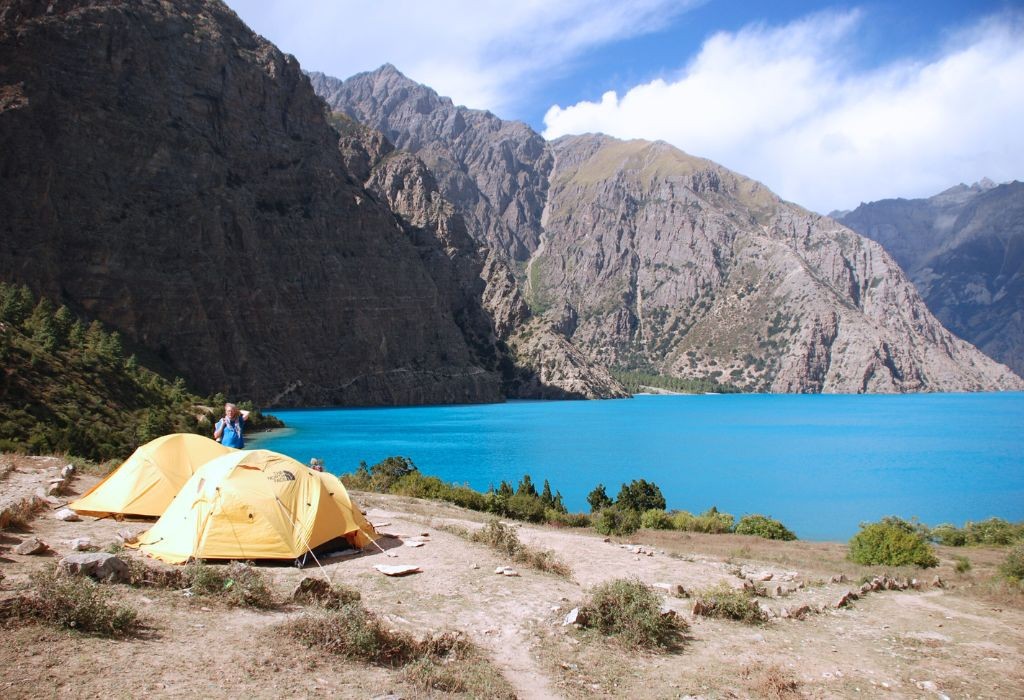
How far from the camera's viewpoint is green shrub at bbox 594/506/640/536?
78.5 feet

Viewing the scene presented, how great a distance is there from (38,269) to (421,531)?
3598 inches

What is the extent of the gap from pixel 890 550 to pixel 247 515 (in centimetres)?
1799

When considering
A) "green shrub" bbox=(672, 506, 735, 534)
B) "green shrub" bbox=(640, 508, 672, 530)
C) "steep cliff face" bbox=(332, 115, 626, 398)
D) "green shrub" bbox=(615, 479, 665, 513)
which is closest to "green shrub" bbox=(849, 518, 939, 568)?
"green shrub" bbox=(672, 506, 735, 534)

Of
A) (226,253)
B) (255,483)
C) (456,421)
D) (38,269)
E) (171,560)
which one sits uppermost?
(226,253)

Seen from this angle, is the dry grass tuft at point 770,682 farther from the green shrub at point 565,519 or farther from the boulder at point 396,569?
the green shrub at point 565,519

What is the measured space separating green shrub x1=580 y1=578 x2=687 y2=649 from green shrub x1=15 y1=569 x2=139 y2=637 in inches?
230

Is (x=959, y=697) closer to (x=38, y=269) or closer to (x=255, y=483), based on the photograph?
(x=255, y=483)

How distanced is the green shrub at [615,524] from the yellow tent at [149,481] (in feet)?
45.6

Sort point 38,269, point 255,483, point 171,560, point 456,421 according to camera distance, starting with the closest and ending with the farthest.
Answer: point 171,560, point 255,483, point 38,269, point 456,421

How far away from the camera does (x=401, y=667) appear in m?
7.44

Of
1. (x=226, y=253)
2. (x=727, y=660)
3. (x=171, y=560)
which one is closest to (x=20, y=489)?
(x=171, y=560)

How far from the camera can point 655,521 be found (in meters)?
27.7

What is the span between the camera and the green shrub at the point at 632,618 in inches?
356

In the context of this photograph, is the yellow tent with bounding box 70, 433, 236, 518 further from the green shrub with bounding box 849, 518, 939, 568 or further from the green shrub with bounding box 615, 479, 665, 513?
the green shrub with bounding box 615, 479, 665, 513
